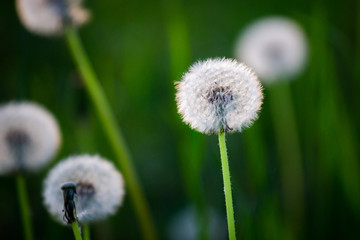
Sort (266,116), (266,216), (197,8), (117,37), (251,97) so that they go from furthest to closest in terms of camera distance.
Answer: (197,8) → (117,37) → (266,116) → (266,216) → (251,97)

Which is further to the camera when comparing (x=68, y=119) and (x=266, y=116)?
(x=266, y=116)

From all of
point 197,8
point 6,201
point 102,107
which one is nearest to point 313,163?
point 102,107

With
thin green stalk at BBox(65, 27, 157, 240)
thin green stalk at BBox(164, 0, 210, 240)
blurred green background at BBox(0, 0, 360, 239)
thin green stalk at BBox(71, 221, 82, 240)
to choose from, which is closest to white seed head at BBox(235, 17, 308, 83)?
blurred green background at BBox(0, 0, 360, 239)

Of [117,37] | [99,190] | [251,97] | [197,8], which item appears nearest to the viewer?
[251,97]

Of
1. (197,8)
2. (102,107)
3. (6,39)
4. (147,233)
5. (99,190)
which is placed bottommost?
(147,233)

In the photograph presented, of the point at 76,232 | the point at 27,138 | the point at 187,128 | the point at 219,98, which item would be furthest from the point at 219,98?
the point at 187,128

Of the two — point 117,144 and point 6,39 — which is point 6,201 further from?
point 6,39

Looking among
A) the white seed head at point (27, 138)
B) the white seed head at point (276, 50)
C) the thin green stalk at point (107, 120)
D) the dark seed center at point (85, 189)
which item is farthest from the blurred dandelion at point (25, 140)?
the white seed head at point (276, 50)

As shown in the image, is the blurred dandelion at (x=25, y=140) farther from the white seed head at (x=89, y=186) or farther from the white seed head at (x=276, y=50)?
the white seed head at (x=276, y=50)
